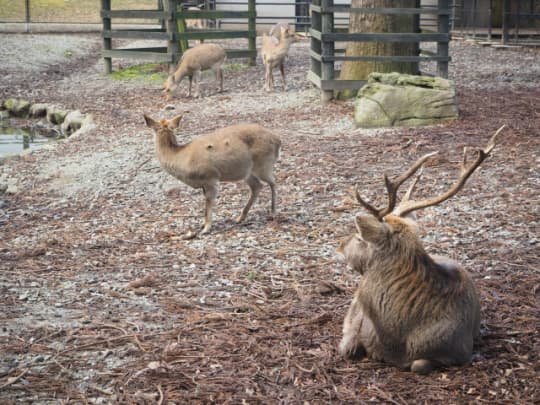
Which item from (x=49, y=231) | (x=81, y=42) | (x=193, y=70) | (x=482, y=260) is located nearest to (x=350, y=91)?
(x=193, y=70)

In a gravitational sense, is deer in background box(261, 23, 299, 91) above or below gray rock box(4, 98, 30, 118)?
above

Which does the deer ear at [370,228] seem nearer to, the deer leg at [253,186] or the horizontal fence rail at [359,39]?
the deer leg at [253,186]

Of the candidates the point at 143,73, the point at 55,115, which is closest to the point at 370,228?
the point at 55,115

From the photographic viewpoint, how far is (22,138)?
48.9 ft

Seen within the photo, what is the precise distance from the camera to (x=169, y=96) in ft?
50.5

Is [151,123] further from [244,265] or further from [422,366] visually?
[422,366]

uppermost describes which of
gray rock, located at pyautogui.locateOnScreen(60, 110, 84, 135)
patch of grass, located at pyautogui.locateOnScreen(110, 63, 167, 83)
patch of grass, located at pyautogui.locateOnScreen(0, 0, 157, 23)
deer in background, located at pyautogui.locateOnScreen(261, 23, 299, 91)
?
patch of grass, located at pyautogui.locateOnScreen(0, 0, 157, 23)

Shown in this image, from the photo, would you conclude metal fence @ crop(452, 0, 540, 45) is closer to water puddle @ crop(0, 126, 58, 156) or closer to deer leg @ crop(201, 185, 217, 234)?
water puddle @ crop(0, 126, 58, 156)

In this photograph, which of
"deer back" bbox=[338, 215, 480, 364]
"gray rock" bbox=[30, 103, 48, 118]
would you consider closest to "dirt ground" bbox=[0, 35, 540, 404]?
"deer back" bbox=[338, 215, 480, 364]

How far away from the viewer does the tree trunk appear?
1283 cm

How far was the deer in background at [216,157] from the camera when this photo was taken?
7879 millimetres

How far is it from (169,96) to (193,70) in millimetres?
795

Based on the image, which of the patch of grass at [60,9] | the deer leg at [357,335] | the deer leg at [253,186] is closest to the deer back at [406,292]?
the deer leg at [357,335]

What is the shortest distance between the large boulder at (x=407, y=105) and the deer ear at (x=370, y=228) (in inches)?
279
